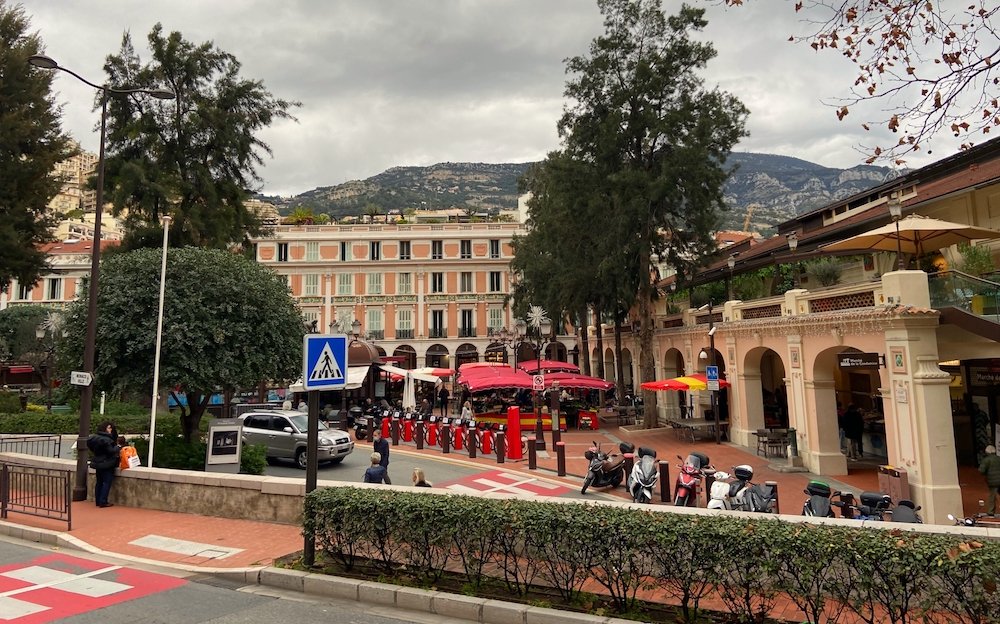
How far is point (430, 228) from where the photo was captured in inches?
2142

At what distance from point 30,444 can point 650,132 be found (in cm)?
2442

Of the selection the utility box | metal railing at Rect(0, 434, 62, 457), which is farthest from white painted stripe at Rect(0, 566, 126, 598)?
the utility box

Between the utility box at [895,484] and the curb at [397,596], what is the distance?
9554 millimetres

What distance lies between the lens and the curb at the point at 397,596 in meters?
5.98

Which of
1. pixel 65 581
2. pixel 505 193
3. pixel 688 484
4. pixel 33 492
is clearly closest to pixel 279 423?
pixel 33 492

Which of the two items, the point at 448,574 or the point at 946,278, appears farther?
the point at 946,278

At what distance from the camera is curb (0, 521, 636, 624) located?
5.98m

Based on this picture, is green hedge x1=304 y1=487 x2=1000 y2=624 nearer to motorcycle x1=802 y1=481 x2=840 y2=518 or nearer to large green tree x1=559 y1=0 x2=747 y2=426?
motorcycle x1=802 y1=481 x2=840 y2=518

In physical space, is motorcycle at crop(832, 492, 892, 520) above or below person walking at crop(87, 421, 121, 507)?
below

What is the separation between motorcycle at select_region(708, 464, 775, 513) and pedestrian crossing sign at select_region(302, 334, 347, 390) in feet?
20.3

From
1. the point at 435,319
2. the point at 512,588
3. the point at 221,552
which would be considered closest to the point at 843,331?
the point at 512,588

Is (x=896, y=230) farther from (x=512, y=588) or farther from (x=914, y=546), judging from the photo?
(x=512, y=588)

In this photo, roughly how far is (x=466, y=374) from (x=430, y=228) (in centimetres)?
3042

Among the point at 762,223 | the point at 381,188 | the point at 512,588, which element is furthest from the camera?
the point at 381,188
